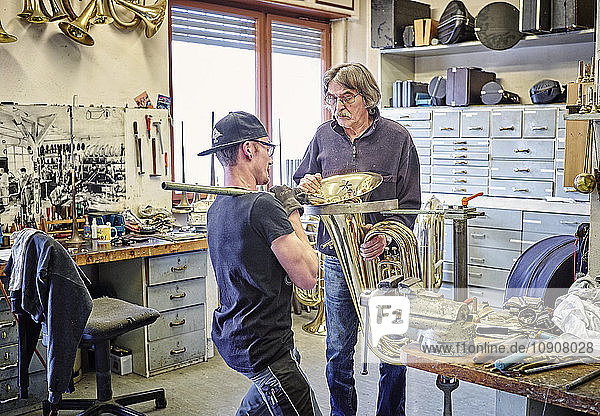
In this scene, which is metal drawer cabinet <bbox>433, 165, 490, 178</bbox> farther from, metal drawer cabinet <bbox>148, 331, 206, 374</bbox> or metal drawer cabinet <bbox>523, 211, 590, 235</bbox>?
metal drawer cabinet <bbox>148, 331, 206, 374</bbox>

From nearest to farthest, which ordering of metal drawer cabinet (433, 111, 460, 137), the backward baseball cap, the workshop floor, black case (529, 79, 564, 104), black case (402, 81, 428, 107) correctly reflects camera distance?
the backward baseball cap, the workshop floor, black case (529, 79, 564, 104), metal drawer cabinet (433, 111, 460, 137), black case (402, 81, 428, 107)

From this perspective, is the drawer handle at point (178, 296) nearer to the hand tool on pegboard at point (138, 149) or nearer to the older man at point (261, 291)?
the hand tool on pegboard at point (138, 149)

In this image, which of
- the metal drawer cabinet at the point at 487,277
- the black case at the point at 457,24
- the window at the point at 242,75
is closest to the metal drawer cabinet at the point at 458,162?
the metal drawer cabinet at the point at 487,277

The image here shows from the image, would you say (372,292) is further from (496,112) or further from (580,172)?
(496,112)

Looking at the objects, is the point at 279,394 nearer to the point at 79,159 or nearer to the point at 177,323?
the point at 177,323

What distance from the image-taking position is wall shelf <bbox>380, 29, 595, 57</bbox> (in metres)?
4.80

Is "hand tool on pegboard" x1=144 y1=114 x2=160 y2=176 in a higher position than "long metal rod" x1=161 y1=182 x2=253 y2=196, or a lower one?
higher

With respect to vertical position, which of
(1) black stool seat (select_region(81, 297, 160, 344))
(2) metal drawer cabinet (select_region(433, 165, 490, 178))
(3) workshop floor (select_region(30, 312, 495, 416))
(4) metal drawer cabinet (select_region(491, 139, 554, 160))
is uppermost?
(4) metal drawer cabinet (select_region(491, 139, 554, 160))

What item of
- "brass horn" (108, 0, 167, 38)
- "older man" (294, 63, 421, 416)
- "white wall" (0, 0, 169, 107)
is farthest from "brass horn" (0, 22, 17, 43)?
"older man" (294, 63, 421, 416)

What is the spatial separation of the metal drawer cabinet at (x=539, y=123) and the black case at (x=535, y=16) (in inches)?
21.7

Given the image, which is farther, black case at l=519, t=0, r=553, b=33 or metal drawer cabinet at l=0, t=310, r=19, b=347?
black case at l=519, t=0, r=553, b=33

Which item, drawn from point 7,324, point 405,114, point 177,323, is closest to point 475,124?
point 405,114

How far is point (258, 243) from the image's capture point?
2170 millimetres

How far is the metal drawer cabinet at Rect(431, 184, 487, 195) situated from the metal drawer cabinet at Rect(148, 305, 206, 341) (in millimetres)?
2290
